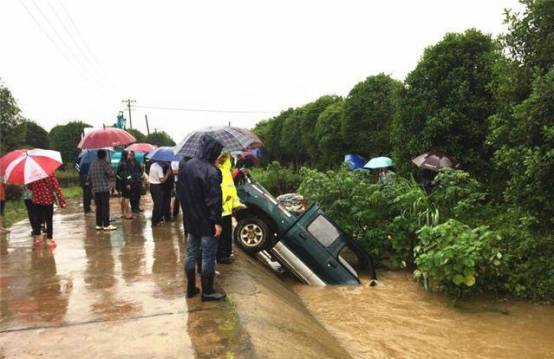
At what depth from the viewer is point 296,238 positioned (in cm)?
858

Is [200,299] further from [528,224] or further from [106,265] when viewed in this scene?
[528,224]

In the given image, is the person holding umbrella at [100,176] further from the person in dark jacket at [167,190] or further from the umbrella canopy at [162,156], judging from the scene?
the person in dark jacket at [167,190]

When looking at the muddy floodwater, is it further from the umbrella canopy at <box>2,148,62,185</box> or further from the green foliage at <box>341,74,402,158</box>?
the green foliage at <box>341,74,402,158</box>

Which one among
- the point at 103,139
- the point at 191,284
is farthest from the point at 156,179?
the point at 191,284

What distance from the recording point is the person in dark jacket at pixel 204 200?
16.6ft

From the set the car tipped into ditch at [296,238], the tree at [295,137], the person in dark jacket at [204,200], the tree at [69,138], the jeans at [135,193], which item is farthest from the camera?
the tree at [69,138]

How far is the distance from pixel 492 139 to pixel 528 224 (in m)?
A: 1.48

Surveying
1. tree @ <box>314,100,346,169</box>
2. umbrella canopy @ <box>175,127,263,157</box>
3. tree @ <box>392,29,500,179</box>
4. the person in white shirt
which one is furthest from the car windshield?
tree @ <box>314,100,346,169</box>

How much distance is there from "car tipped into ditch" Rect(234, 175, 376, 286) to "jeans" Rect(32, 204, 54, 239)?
3.39m

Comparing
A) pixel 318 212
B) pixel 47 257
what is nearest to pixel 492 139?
pixel 318 212

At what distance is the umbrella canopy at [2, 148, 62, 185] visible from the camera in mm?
7664

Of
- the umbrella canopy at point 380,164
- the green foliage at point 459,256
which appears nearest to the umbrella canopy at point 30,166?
the green foliage at point 459,256

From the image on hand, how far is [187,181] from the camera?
202 inches

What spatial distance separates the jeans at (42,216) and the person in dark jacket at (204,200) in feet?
14.5
